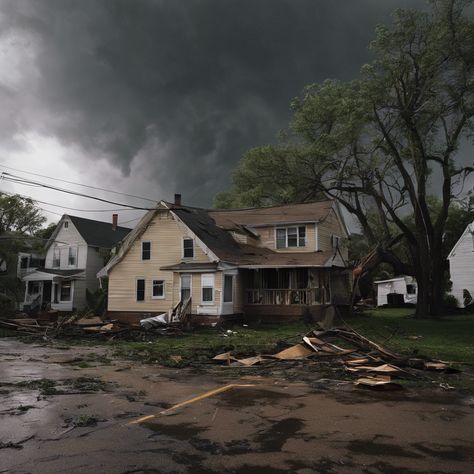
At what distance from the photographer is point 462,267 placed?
41406mm

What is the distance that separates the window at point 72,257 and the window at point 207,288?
18.8m

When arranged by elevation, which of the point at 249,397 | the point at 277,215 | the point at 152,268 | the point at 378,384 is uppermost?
the point at 277,215

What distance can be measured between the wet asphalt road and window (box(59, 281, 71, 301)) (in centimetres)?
3104

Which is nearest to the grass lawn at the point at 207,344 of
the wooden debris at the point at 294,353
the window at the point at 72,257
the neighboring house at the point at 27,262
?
the wooden debris at the point at 294,353

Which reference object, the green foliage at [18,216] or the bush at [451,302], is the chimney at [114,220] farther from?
the bush at [451,302]

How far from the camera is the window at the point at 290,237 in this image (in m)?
31.8

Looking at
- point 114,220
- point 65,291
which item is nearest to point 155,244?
point 65,291

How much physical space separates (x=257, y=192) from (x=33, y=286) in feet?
71.9

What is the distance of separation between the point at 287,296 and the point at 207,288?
4916mm

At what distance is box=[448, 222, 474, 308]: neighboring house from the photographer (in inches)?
1606

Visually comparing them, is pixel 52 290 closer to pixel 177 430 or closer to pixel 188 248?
pixel 188 248

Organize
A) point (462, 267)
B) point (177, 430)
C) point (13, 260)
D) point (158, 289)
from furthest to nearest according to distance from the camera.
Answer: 1. point (13, 260)
2. point (462, 267)
3. point (158, 289)
4. point (177, 430)

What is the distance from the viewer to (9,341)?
70.1 feet

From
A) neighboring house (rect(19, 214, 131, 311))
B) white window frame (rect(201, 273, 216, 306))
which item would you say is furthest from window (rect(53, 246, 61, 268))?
white window frame (rect(201, 273, 216, 306))
